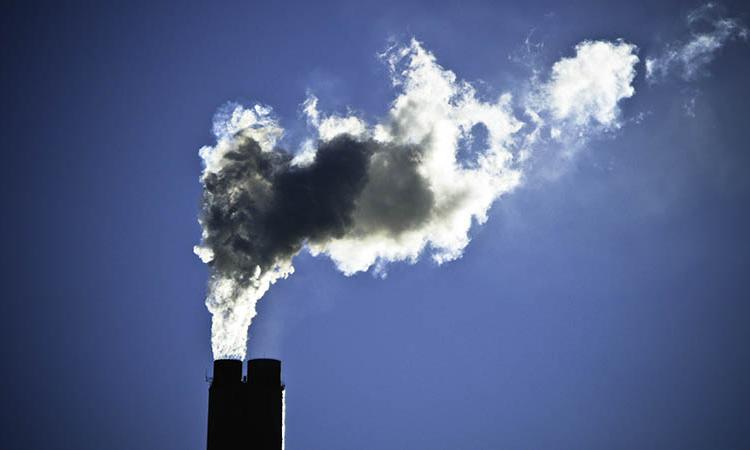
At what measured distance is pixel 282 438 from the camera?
33.0m

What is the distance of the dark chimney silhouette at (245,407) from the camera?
31.9m

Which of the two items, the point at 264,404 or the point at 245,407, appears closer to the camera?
the point at 245,407

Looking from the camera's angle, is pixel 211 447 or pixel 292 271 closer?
pixel 211 447

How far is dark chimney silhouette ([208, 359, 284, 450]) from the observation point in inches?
1257

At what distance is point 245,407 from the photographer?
3247cm

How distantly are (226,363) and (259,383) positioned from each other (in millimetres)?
1745

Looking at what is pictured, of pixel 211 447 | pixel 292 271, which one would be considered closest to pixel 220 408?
pixel 211 447

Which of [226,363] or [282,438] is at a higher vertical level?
[226,363]

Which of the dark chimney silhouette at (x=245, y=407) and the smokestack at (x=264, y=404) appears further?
the smokestack at (x=264, y=404)

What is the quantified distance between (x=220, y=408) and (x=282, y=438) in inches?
117

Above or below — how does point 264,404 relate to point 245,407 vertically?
above

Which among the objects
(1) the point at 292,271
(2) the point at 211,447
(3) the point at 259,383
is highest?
(1) the point at 292,271

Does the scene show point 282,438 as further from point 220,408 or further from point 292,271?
point 292,271

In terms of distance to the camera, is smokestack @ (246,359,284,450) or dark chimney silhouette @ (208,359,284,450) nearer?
dark chimney silhouette @ (208,359,284,450)
